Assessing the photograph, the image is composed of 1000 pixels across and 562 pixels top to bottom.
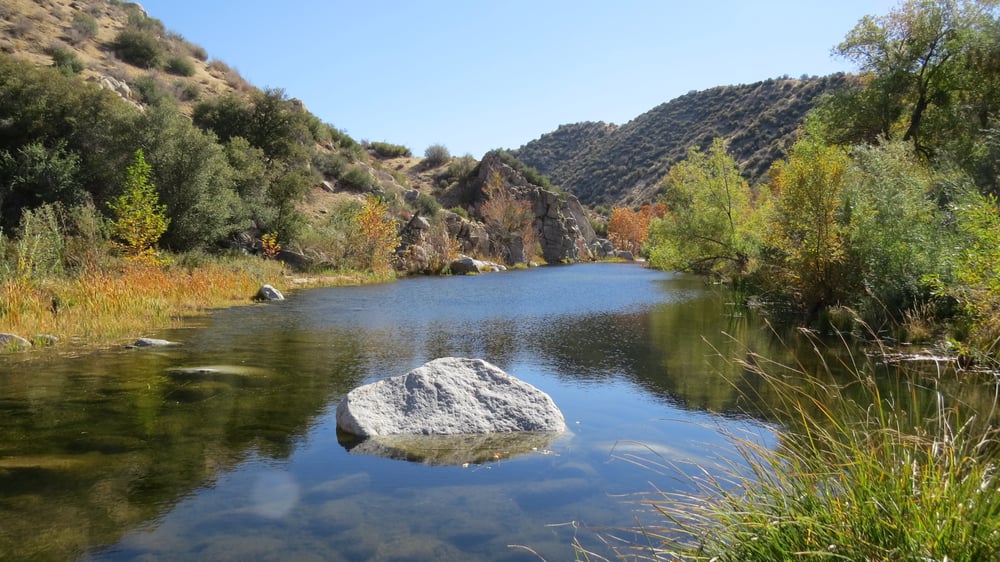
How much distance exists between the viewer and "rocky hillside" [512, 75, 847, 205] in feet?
238

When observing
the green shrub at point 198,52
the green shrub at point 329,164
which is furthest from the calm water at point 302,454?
the green shrub at point 198,52

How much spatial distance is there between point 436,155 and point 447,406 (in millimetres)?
61039

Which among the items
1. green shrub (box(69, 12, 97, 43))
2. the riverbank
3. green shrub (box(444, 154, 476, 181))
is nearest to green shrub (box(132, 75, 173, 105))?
green shrub (box(69, 12, 97, 43))

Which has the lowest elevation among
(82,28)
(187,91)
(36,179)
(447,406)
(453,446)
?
(453,446)

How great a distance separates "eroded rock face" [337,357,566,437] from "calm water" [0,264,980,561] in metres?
0.44

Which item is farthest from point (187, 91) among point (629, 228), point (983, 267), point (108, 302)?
point (629, 228)

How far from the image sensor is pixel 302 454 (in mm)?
7086

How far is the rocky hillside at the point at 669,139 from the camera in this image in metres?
72.5

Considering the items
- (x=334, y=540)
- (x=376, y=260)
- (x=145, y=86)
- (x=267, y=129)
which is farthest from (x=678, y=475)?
(x=145, y=86)

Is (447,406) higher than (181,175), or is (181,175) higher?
(181,175)

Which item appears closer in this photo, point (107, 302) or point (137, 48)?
point (107, 302)

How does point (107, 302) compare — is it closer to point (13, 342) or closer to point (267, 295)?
point (13, 342)

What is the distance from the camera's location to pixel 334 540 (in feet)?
16.9

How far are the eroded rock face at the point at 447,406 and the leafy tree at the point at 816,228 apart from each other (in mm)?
11096
